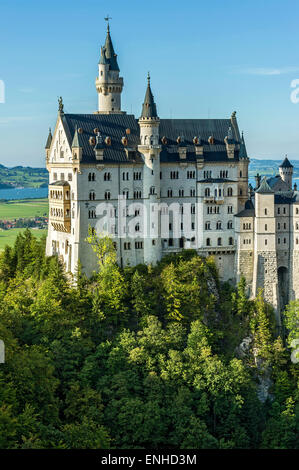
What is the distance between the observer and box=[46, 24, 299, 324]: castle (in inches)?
3809

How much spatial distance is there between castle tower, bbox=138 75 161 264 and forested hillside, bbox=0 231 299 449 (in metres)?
2.68

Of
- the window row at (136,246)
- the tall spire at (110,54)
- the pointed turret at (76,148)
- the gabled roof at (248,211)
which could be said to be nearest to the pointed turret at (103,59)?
the tall spire at (110,54)

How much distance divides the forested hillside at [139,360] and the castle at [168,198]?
3.16m

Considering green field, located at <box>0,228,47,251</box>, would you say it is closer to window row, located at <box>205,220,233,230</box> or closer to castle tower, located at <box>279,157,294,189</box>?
window row, located at <box>205,220,233,230</box>

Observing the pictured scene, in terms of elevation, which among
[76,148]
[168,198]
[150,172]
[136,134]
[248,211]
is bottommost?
[248,211]

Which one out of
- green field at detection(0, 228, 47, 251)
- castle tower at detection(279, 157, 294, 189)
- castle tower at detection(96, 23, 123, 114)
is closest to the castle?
castle tower at detection(279, 157, 294, 189)

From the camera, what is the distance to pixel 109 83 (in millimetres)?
107625

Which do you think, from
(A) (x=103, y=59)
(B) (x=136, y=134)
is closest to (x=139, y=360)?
(B) (x=136, y=134)

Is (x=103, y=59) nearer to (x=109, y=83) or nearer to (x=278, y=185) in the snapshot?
(x=109, y=83)

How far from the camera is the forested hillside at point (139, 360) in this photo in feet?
245

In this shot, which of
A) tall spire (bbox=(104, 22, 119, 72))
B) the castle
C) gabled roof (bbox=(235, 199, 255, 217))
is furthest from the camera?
tall spire (bbox=(104, 22, 119, 72))

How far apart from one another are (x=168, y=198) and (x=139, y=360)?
25.2 metres

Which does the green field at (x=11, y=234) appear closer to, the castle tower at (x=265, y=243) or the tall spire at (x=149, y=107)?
the tall spire at (x=149, y=107)

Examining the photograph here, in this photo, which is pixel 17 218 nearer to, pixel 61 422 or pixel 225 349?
pixel 225 349
